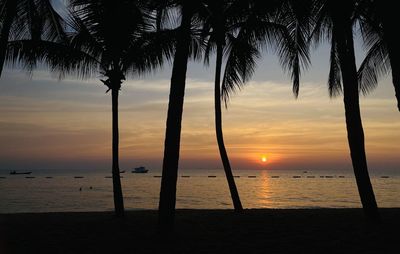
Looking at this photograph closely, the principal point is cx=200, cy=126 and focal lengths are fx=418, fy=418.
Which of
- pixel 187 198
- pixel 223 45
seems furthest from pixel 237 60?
pixel 187 198

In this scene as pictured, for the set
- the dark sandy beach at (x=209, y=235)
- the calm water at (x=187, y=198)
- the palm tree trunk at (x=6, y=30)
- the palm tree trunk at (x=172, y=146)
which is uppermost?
the palm tree trunk at (x=6, y=30)

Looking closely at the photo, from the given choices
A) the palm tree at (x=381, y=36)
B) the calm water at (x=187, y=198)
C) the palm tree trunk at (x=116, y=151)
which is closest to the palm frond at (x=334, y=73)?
the palm tree at (x=381, y=36)

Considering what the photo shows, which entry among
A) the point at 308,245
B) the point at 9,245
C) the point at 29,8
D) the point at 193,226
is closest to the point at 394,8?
the point at 308,245

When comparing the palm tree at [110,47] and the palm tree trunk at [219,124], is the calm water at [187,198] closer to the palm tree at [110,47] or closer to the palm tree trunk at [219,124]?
the palm tree trunk at [219,124]

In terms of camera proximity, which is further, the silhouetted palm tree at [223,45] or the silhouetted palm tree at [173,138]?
the silhouetted palm tree at [223,45]

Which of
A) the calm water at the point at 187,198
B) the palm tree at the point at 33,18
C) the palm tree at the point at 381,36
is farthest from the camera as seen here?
the calm water at the point at 187,198

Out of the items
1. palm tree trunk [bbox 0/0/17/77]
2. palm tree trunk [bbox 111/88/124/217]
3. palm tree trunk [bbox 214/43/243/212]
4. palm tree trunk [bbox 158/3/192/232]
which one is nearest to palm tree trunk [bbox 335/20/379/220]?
palm tree trunk [bbox 158/3/192/232]

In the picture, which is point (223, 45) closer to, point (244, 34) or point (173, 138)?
point (244, 34)

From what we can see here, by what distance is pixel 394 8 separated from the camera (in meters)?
6.09

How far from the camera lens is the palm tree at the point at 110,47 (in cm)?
1355

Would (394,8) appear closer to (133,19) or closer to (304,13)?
(304,13)

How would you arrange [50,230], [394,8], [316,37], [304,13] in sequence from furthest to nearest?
1. [316,37]
2. [304,13]
3. [50,230]
4. [394,8]

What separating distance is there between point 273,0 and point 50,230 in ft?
30.7

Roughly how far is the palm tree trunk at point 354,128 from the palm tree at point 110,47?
19.1 feet
